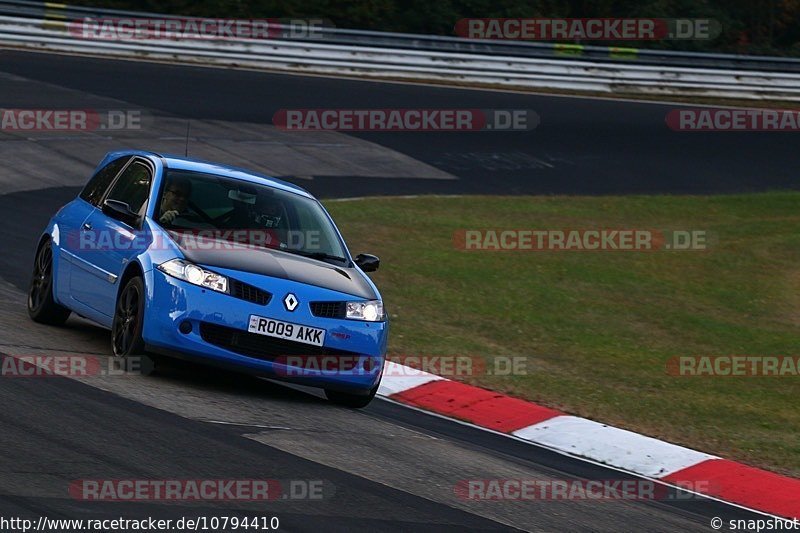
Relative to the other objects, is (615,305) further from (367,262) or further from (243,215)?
(243,215)

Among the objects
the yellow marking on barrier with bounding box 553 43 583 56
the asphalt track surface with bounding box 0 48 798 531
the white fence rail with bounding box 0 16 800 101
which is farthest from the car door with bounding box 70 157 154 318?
the yellow marking on barrier with bounding box 553 43 583 56

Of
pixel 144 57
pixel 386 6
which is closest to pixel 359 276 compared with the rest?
pixel 144 57

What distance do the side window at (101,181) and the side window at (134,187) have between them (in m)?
0.18

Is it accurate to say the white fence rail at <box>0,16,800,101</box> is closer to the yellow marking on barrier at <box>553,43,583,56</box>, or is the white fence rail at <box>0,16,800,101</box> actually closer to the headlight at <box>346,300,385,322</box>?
the yellow marking on barrier at <box>553,43,583,56</box>

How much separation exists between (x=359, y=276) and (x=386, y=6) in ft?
99.8

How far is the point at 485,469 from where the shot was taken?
24.3 ft

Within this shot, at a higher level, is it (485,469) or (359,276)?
(359,276)

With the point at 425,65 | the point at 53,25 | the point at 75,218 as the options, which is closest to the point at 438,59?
the point at 425,65

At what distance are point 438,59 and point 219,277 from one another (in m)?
23.3

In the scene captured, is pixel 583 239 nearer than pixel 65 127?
Yes

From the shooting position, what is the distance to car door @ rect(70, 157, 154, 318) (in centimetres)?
885

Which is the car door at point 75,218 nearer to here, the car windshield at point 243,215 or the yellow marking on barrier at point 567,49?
the car windshield at point 243,215

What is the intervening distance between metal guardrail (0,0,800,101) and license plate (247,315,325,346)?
21912 millimetres

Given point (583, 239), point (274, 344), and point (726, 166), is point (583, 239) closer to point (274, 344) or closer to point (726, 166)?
point (726, 166)
